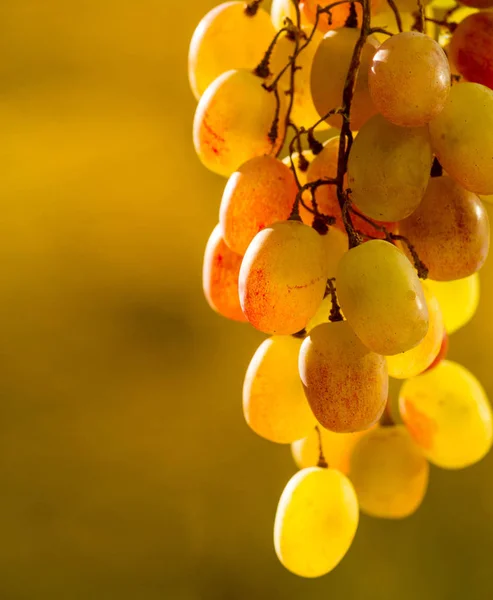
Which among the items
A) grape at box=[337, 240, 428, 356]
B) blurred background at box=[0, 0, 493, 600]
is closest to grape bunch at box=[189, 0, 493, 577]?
grape at box=[337, 240, 428, 356]

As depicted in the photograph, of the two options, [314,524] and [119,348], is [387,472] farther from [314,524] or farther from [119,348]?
[119,348]

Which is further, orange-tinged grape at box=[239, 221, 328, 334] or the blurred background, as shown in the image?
the blurred background

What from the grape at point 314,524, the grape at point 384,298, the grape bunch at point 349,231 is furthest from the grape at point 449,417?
the grape at point 384,298

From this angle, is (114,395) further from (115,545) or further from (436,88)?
(436,88)

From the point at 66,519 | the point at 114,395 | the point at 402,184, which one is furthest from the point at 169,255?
the point at 402,184

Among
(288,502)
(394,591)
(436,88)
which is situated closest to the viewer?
(436,88)

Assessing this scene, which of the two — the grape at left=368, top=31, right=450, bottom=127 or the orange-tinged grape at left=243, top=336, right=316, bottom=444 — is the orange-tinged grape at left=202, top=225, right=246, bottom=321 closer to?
the orange-tinged grape at left=243, top=336, right=316, bottom=444

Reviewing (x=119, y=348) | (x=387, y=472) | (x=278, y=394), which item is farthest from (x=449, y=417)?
(x=119, y=348)
